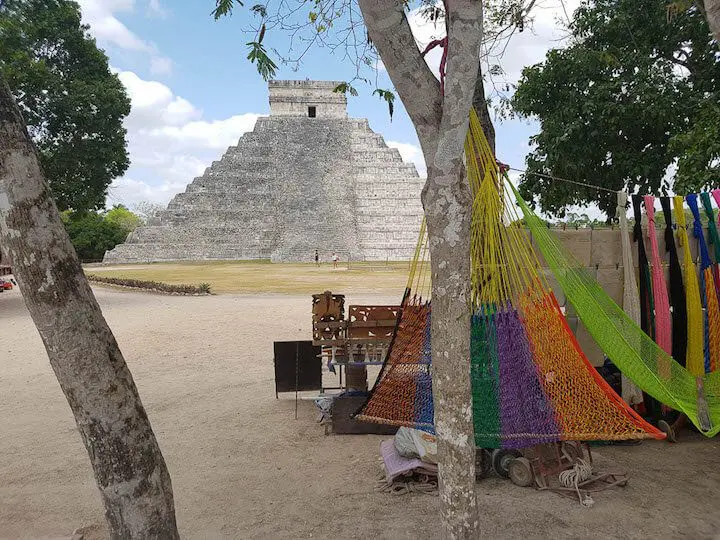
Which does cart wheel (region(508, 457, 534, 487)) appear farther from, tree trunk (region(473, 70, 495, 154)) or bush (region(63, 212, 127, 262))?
bush (region(63, 212, 127, 262))

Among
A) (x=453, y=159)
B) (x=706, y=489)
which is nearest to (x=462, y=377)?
(x=453, y=159)

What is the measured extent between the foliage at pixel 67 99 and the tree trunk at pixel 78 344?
32.8ft

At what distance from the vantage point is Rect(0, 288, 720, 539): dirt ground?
2.70 m

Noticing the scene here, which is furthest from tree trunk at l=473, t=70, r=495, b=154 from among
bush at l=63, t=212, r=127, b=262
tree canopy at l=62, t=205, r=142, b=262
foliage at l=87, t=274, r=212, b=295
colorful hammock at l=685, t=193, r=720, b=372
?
bush at l=63, t=212, r=127, b=262

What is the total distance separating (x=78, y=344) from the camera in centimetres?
180

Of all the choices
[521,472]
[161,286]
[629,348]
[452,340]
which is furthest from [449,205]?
[161,286]

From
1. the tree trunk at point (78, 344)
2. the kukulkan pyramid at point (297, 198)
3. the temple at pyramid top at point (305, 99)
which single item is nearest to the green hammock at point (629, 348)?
the tree trunk at point (78, 344)

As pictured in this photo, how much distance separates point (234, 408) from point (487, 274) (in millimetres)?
2912

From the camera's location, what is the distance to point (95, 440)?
187cm

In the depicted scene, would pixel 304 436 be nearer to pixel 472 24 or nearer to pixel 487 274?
pixel 487 274

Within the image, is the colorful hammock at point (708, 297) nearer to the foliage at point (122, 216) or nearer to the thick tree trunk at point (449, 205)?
the thick tree trunk at point (449, 205)

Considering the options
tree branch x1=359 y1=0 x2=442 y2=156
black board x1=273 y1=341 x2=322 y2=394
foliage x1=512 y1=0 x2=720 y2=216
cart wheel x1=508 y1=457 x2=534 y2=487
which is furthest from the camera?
foliage x1=512 y1=0 x2=720 y2=216

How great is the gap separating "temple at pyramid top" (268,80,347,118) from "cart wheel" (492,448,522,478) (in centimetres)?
3546

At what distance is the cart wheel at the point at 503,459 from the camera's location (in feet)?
10.4
